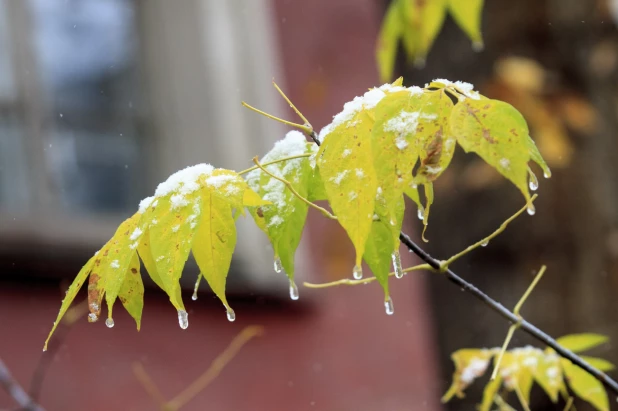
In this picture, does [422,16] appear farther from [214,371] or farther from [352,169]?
[214,371]

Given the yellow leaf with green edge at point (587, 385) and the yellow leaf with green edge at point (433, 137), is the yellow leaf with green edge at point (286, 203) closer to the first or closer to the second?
the yellow leaf with green edge at point (433, 137)

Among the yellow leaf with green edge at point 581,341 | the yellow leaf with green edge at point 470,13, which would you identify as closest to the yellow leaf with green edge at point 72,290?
the yellow leaf with green edge at point 581,341

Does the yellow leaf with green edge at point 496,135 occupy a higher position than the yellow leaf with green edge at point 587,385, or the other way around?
the yellow leaf with green edge at point 496,135

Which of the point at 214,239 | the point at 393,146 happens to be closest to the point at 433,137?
the point at 393,146

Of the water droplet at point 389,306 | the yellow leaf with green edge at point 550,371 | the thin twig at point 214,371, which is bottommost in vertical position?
Answer: the thin twig at point 214,371

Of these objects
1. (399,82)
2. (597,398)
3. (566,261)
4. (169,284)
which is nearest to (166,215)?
(169,284)

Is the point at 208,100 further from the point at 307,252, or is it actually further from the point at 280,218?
the point at 280,218
